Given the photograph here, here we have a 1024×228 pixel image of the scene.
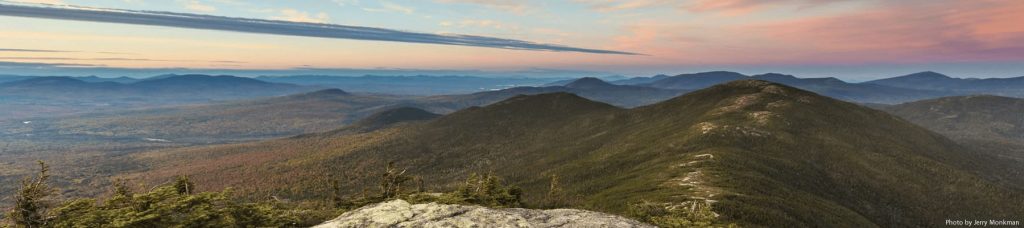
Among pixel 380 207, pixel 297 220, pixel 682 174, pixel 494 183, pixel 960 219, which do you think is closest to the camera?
pixel 380 207

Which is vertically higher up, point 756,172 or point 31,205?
point 31,205

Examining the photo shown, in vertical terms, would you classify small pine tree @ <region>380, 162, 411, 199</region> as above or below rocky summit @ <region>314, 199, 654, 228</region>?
below

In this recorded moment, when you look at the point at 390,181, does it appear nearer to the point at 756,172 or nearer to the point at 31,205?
the point at 31,205

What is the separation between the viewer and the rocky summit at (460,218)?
1992 cm

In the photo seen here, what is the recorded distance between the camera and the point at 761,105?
18838 centimetres

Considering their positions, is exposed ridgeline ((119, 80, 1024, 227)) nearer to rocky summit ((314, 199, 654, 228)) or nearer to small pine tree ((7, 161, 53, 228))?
rocky summit ((314, 199, 654, 228))

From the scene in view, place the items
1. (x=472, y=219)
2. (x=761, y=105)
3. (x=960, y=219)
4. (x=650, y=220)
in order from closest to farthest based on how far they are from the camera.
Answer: (x=472, y=219)
(x=650, y=220)
(x=960, y=219)
(x=761, y=105)

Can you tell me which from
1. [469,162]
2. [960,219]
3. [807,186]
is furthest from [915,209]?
[469,162]

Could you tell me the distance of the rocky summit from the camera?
19922 millimetres

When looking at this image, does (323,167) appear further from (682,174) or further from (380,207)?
(380,207)

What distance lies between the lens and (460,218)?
66.8ft

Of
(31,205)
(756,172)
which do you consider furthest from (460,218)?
(756,172)

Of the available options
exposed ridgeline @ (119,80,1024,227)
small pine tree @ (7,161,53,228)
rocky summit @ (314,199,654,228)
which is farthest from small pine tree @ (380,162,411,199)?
small pine tree @ (7,161,53,228)

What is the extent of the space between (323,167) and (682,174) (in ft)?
509
